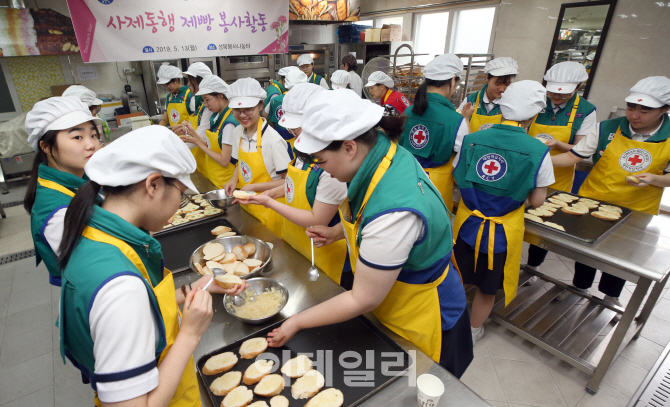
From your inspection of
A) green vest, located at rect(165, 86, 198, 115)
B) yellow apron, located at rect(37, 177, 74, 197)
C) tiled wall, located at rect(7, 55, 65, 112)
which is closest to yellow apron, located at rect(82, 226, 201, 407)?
yellow apron, located at rect(37, 177, 74, 197)

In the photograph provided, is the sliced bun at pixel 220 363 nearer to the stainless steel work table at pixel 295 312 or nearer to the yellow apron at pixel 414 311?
the stainless steel work table at pixel 295 312

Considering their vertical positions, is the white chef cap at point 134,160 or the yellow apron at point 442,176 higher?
the white chef cap at point 134,160

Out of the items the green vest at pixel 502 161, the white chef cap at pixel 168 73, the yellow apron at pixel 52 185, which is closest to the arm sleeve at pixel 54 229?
the yellow apron at pixel 52 185

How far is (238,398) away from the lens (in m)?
1.16

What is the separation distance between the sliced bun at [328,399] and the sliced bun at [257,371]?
204mm

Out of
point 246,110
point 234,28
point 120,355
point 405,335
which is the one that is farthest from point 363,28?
point 120,355

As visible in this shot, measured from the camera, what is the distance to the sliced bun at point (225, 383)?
117cm

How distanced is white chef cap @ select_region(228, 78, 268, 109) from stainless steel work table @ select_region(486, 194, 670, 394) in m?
2.15

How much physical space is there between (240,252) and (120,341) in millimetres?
1138

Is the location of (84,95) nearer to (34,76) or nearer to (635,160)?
(34,76)

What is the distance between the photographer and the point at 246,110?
248cm

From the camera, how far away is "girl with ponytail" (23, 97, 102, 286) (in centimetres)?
153

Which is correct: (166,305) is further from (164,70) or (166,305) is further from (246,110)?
(164,70)

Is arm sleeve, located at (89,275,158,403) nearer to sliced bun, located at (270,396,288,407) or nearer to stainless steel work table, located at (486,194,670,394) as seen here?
sliced bun, located at (270,396,288,407)
